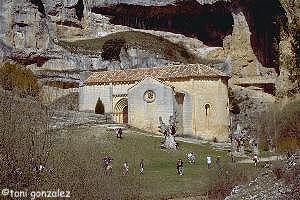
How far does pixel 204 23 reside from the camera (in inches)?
2869

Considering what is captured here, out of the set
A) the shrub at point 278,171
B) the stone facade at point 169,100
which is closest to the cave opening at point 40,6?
→ the stone facade at point 169,100

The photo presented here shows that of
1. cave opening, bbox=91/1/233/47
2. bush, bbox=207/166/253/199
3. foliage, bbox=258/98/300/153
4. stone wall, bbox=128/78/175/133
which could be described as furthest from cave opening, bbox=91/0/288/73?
bush, bbox=207/166/253/199

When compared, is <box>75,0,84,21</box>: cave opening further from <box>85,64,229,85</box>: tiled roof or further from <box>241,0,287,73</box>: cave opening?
<box>85,64,229,85</box>: tiled roof

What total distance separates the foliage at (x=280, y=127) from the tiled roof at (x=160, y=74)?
561 cm

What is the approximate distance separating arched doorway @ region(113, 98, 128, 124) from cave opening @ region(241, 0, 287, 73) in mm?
24096

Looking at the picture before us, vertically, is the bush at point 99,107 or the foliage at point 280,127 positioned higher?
the bush at point 99,107

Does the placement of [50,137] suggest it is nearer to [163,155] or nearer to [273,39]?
[163,155]

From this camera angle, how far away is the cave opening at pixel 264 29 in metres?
65.7

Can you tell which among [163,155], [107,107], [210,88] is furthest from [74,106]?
[163,155]

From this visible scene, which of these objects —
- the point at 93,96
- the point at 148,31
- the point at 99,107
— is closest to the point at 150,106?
the point at 99,107

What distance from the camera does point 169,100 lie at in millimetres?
45969

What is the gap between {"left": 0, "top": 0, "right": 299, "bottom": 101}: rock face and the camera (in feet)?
209

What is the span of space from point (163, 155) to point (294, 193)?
19674 millimetres

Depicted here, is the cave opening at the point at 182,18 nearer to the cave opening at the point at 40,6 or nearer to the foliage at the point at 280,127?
the cave opening at the point at 40,6
